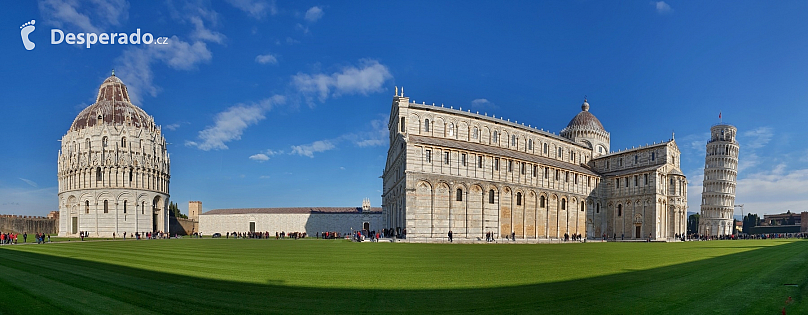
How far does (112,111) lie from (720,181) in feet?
396

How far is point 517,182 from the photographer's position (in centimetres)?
5416

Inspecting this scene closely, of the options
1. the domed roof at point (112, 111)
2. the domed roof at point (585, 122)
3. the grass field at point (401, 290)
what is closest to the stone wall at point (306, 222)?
the domed roof at point (112, 111)

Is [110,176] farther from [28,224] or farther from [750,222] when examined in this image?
[750,222]

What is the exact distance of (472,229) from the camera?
159 ft

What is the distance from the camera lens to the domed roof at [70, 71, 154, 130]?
7312cm

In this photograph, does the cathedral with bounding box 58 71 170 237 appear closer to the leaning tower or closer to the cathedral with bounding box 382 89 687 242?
the cathedral with bounding box 382 89 687 242

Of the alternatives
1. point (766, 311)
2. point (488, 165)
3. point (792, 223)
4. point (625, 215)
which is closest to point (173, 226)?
point (488, 165)

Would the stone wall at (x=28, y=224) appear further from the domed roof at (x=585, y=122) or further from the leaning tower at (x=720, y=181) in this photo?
the leaning tower at (x=720, y=181)

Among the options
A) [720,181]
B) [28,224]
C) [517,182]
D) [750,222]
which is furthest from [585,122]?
[28,224]

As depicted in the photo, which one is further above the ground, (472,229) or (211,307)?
(211,307)

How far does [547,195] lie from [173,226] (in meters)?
64.3

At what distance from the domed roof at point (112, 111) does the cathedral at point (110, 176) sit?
0.45ft

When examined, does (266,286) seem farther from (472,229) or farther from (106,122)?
(106,122)

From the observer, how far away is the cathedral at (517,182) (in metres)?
46.5
